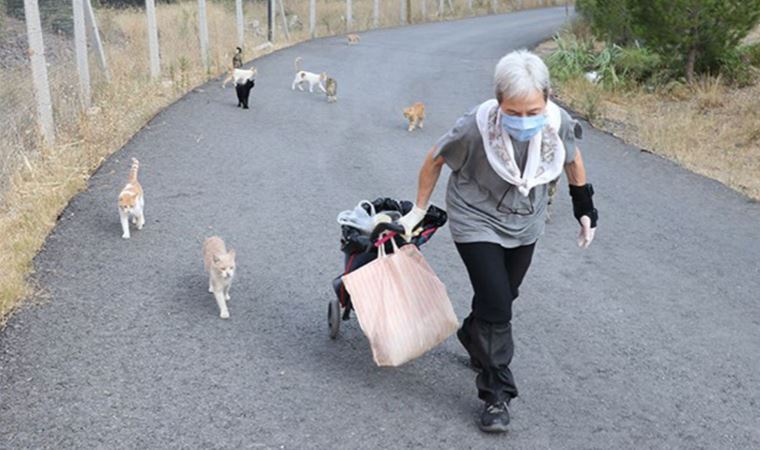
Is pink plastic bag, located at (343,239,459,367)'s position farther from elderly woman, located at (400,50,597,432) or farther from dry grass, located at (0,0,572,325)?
dry grass, located at (0,0,572,325)

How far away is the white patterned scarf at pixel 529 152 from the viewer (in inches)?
159

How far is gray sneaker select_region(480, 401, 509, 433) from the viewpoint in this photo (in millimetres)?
4250

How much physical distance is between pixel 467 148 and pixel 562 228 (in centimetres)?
400

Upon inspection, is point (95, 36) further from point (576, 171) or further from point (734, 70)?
point (734, 70)

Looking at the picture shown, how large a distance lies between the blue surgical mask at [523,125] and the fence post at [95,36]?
9.67 m

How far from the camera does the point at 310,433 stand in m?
4.25

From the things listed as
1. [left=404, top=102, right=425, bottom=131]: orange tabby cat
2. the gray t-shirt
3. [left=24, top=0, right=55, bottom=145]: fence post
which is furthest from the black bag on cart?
[left=404, top=102, right=425, bottom=131]: orange tabby cat

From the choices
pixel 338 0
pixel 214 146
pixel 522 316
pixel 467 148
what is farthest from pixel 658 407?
pixel 338 0

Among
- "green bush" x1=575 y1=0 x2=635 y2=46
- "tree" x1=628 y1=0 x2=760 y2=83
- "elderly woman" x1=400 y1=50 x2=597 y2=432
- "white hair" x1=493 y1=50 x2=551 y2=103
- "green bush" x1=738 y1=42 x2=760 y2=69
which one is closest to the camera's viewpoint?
"white hair" x1=493 y1=50 x2=551 y2=103

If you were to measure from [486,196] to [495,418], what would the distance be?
108cm

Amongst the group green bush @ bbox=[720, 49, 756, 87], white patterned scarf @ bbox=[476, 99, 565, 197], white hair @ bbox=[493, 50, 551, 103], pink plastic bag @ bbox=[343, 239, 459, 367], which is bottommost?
green bush @ bbox=[720, 49, 756, 87]

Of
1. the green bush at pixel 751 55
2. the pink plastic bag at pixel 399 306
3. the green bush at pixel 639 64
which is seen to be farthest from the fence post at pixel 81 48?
the green bush at pixel 751 55

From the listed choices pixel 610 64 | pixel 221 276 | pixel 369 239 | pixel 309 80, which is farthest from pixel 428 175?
pixel 610 64

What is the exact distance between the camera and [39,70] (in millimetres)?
8633
